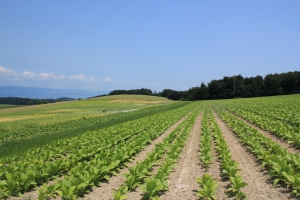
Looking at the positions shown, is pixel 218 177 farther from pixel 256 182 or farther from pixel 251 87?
pixel 251 87

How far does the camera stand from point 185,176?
6805 mm

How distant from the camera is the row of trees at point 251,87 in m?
89.4

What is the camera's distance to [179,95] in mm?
152500

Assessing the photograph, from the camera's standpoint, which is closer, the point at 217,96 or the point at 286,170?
the point at 286,170

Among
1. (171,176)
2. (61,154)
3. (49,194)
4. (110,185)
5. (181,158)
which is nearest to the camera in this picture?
(49,194)

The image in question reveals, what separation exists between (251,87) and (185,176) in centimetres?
10350

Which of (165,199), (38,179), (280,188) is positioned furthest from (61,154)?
(280,188)

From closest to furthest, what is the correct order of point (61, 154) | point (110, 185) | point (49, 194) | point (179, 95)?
point (49, 194) → point (110, 185) → point (61, 154) → point (179, 95)

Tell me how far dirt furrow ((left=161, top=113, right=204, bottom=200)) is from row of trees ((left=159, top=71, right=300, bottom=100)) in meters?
93.3

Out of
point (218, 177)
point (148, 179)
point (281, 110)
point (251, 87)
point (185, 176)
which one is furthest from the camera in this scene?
point (251, 87)

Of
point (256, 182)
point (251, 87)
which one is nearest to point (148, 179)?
point (256, 182)

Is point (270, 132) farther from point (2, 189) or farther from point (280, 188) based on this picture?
point (2, 189)

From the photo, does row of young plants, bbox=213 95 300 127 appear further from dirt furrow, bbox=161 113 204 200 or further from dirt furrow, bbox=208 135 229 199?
dirt furrow, bbox=208 135 229 199

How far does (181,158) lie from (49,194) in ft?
16.3
